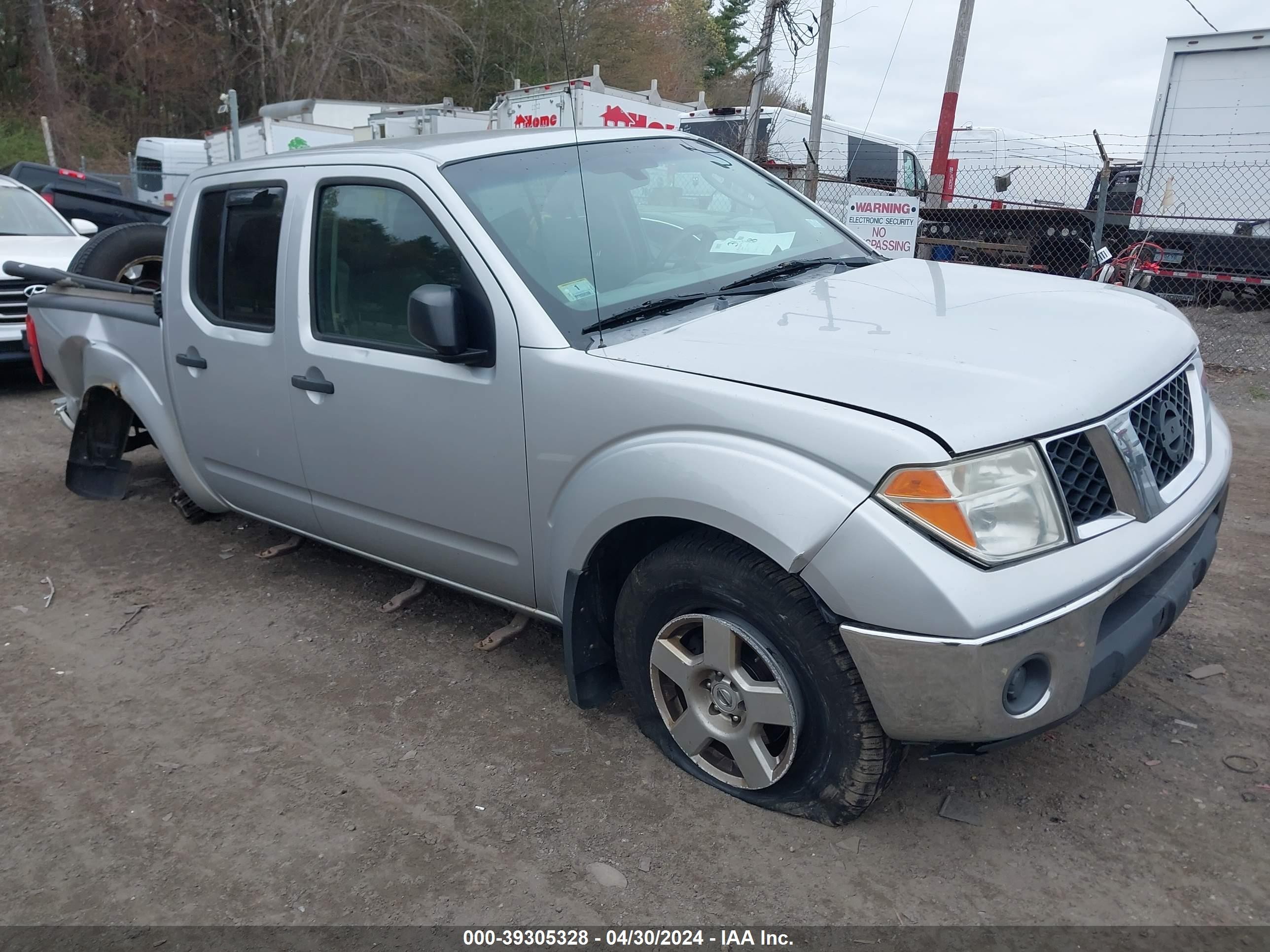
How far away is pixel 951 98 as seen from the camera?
512 inches

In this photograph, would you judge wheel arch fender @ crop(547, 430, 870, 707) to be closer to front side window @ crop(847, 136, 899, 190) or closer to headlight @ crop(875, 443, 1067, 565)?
headlight @ crop(875, 443, 1067, 565)

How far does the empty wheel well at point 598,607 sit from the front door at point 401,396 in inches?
10.6

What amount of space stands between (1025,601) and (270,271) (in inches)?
120

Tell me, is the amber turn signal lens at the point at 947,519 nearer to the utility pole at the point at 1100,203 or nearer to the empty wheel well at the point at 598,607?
the empty wheel well at the point at 598,607

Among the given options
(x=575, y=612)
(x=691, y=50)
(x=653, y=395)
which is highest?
(x=691, y=50)

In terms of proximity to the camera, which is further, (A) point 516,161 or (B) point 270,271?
(B) point 270,271

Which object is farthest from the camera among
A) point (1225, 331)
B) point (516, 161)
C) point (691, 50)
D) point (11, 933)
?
point (691, 50)

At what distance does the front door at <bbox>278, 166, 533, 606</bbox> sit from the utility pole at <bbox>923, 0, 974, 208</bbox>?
35.8ft

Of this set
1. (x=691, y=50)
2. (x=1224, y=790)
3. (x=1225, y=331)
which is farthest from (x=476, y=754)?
(x=691, y=50)

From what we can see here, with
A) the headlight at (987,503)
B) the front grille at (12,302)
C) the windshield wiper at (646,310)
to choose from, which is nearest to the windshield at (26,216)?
the front grille at (12,302)

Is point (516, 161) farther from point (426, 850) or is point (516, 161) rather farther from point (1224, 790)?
point (1224, 790)

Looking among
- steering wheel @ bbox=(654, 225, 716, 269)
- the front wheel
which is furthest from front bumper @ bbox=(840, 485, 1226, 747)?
steering wheel @ bbox=(654, 225, 716, 269)

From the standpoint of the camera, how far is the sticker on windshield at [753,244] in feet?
11.5

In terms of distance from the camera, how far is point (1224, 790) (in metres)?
2.87
